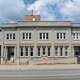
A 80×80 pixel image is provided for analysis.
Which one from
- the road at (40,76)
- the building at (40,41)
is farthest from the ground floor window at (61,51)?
the road at (40,76)

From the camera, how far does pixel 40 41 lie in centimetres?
7088

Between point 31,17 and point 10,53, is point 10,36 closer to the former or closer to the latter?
point 10,53

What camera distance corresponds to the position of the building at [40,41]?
70375 mm

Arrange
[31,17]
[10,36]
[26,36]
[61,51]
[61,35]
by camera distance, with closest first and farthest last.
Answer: [61,35], [61,51], [26,36], [10,36], [31,17]

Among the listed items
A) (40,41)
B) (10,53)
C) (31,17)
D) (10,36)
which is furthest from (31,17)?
(10,53)

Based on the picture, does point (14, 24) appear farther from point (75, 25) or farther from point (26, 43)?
point (75, 25)

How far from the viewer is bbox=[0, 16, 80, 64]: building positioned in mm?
70375

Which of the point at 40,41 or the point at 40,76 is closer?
the point at 40,76

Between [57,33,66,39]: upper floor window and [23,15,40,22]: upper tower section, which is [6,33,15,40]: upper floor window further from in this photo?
[23,15,40,22]: upper tower section

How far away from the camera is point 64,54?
7025 centimetres

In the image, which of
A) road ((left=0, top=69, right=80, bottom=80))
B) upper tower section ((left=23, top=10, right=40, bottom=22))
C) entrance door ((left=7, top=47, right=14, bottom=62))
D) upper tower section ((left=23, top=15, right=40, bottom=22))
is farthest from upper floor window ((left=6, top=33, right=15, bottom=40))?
road ((left=0, top=69, right=80, bottom=80))

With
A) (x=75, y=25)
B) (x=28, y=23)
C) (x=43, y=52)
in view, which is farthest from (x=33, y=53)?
(x=75, y=25)

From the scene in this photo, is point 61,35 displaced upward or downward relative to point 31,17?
downward

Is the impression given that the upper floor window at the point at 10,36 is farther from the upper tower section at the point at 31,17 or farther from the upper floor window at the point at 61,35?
the upper tower section at the point at 31,17
